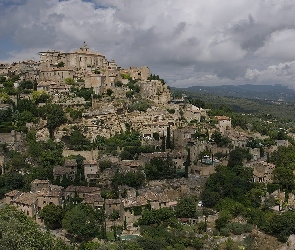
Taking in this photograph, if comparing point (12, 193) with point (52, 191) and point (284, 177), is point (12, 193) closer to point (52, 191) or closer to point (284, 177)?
point (52, 191)

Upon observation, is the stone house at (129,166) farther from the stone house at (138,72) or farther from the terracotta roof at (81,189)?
the stone house at (138,72)

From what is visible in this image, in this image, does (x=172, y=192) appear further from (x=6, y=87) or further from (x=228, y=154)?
(x=6, y=87)

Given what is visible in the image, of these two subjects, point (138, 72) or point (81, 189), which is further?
point (138, 72)

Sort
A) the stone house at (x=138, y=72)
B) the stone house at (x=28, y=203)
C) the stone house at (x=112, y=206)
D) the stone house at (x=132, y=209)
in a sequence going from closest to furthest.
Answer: the stone house at (x=28, y=203), the stone house at (x=132, y=209), the stone house at (x=112, y=206), the stone house at (x=138, y=72)

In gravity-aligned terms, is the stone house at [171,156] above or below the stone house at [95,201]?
above

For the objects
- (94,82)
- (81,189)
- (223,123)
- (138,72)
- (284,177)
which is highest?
(138,72)

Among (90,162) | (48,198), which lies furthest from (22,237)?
(90,162)

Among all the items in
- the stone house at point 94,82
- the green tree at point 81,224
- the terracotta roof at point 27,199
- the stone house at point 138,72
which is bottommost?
the green tree at point 81,224

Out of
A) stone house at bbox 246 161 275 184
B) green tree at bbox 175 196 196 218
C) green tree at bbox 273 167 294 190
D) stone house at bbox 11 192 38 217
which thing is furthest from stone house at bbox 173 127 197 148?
stone house at bbox 11 192 38 217

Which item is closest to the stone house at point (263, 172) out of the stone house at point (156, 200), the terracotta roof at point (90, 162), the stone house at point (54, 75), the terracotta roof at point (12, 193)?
the stone house at point (156, 200)

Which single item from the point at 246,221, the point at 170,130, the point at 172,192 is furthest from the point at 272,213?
the point at 170,130
